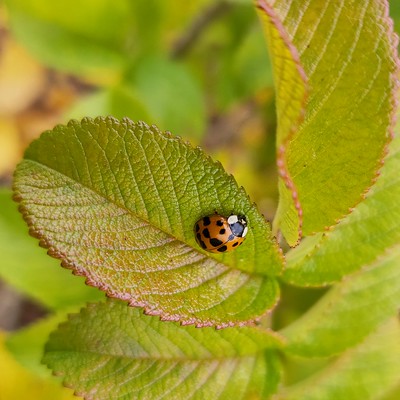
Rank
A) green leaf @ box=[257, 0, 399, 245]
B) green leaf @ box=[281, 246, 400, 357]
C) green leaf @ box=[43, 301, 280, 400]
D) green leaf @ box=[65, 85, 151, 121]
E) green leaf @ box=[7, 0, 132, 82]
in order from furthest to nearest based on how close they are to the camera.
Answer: green leaf @ box=[7, 0, 132, 82]
green leaf @ box=[65, 85, 151, 121]
green leaf @ box=[281, 246, 400, 357]
green leaf @ box=[43, 301, 280, 400]
green leaf @ box=[257, 0, 399, 245]

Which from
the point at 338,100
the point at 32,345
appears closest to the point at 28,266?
the point at 32,345

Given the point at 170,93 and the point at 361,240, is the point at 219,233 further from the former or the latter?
the point at 170,93

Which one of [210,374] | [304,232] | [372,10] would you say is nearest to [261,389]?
[210,374]

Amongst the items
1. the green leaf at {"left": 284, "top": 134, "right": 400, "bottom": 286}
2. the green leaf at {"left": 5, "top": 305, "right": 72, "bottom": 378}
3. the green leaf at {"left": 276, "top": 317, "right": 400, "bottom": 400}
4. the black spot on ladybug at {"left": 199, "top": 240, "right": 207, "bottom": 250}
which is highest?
the green leaf at {"left": 284, "top": 134, "right": 400, "bottom": 286}

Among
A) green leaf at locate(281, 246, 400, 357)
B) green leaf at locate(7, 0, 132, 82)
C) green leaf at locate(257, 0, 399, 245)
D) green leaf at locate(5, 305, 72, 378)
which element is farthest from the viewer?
green leaf at locate(7, 0, 132, 82)

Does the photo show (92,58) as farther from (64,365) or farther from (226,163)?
(64,365)

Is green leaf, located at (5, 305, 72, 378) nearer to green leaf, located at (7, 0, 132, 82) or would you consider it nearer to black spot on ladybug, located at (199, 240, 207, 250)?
black spot on ladybug, located at (199, 240, 207, 250)

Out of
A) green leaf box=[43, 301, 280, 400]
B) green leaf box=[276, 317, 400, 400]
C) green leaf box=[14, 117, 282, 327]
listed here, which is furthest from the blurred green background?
green leaf box=[14, 117, 282, 327]
